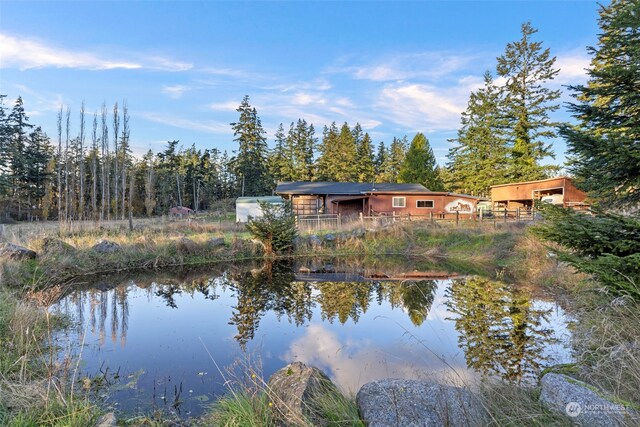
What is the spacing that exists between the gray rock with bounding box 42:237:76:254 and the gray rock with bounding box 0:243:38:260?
73 centimetres

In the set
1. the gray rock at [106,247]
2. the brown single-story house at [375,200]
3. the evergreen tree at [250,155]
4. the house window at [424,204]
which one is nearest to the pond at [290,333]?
the gray rock at [106,247]

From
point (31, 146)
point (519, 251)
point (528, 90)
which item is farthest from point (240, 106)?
point (519, 251)

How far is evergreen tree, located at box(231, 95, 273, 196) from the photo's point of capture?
46062 millimetres

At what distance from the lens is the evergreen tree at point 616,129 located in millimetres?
4656

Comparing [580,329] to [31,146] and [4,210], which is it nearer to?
[4,210]

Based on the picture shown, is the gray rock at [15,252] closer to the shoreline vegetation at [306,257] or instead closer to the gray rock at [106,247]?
the shoreline vegetation at [306,257]

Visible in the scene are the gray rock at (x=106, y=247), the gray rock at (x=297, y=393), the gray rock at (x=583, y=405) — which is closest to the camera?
the gray rock at (x=583, y=405)

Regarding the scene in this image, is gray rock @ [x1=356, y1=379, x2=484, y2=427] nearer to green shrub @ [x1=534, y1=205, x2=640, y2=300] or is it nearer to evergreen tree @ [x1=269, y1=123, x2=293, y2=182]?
green shrub @ [x1=534, y1=205, x2=640, y2=300]

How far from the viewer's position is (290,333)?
7.08 metres

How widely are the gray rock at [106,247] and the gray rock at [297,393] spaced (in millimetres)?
11939

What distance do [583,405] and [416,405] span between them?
1229mm

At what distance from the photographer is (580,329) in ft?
17.5

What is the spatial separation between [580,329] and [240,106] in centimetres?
4719

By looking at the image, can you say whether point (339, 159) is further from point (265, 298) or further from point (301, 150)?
point (265, 298)
